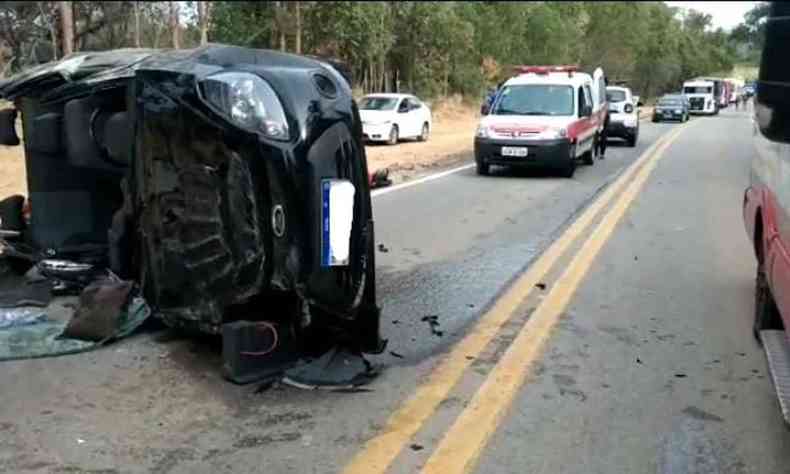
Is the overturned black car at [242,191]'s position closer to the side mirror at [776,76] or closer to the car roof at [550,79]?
the side mirror at [776,76]

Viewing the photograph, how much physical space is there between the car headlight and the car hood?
2127 cm

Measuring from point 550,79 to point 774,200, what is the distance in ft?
45.5

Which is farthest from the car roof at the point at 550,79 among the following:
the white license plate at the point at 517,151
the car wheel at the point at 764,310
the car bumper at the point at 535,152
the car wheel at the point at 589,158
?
the car wheel at the point at 764,310

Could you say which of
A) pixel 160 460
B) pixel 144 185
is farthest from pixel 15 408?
pixel 144 185

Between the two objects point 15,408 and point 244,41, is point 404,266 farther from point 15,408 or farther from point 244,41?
point 244,41

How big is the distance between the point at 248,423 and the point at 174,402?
491 millimetres

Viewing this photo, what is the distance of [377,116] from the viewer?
85.7 feet

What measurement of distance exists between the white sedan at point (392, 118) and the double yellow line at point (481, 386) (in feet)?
57.0

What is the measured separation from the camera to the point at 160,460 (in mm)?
3861

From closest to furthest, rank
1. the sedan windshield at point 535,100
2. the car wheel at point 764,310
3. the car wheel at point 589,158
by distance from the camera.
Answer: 1. the car wheel at point 764,310
2. the sedan windshield at point 535,100
3. the car wheel at point 589,158

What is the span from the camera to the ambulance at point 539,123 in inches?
652

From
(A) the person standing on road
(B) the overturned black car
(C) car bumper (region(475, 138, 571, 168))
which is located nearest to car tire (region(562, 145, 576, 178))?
(C) car bumper (region(475, 138, 571, 168))

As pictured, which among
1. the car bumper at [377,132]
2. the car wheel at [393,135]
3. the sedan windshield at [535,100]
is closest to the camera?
the sedan windshield at [535,100]

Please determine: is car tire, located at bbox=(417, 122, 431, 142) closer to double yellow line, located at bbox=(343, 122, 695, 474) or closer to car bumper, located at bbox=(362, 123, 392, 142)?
car bumper, located at bbox=(362, 123, 392, 142)
